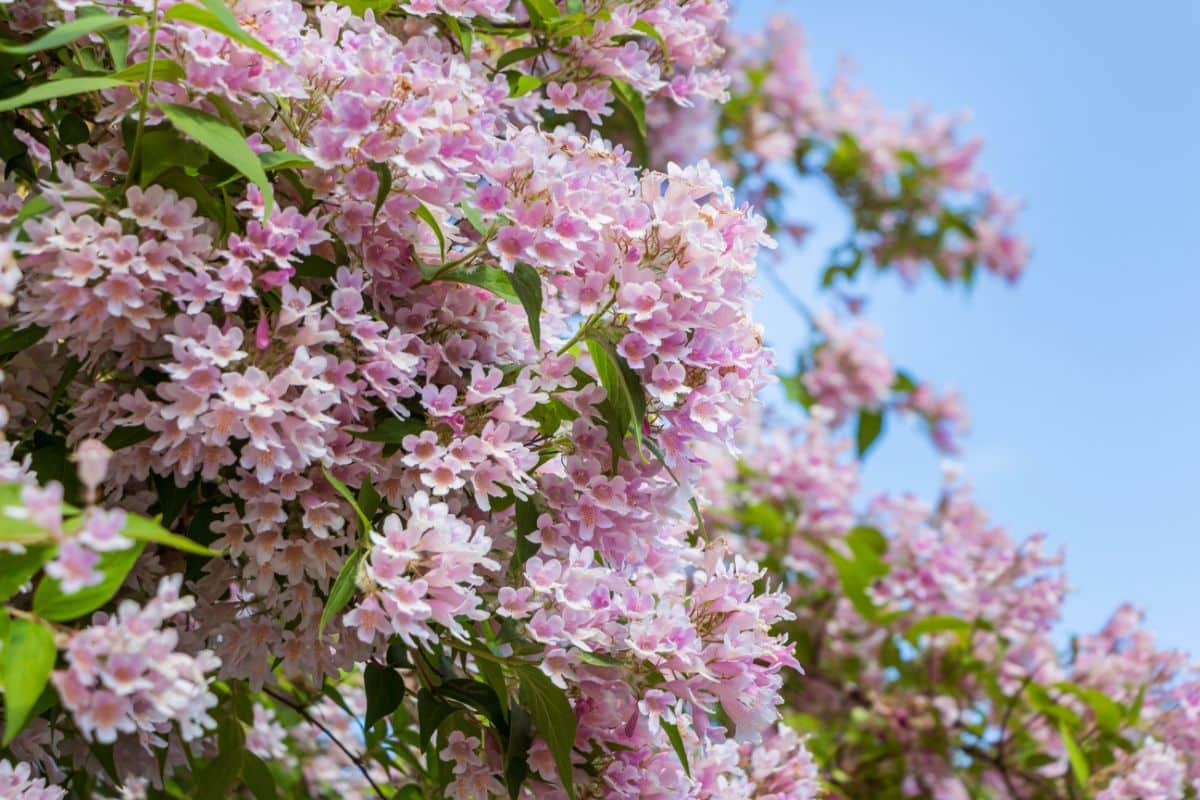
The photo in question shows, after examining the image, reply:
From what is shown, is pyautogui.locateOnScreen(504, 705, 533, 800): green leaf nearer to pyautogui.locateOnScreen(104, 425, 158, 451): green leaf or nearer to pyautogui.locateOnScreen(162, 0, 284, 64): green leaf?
pyautogui.locateOnScreen(104, 425, 158, 451): green leaf

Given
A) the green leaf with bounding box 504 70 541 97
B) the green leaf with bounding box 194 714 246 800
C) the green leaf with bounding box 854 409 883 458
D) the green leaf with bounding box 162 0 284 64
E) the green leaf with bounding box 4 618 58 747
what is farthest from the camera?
the green leaf with bounding box 854 409 883 458

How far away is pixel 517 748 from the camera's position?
1.17 m

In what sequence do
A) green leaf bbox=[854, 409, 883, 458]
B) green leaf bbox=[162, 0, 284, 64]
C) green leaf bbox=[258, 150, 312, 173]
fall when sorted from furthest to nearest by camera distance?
green leaf bbox=[854, 409, 883, 458]
green leaf bbox=[258, 150, 312, 173]
green leaf bbox=[162, 0, 284, 64]

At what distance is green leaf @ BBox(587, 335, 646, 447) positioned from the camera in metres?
1.11

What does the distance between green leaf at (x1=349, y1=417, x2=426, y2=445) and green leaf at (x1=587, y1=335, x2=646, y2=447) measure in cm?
18

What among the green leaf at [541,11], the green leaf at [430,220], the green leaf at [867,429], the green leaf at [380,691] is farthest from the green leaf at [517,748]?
the green leaf at [867,429]

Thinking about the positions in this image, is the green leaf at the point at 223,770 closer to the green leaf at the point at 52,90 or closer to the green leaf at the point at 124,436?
the green leaf at the point at 124,436

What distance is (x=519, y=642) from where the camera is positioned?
1.13 meters

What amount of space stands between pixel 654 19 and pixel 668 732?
2.81ft

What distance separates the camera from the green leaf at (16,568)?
0.85 metres

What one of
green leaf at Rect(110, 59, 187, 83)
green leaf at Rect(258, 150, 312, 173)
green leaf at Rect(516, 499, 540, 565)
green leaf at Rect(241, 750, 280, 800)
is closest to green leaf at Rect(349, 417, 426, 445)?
green leaf at Rect(516, 499, 540, 565)

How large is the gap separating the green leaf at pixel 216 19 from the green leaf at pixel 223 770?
28.8 inches

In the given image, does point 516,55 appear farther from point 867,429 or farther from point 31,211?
point 867,429

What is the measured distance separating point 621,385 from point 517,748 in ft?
1.20
